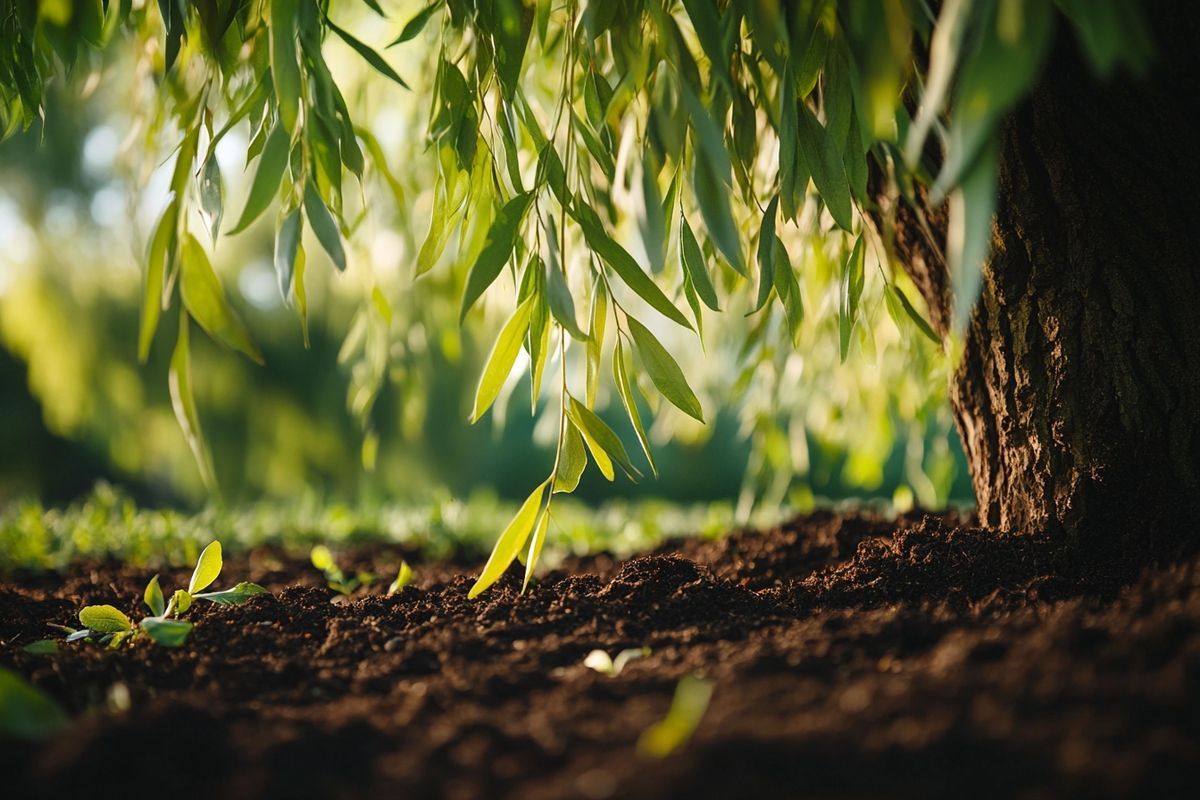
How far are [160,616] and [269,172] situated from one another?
2.78ft

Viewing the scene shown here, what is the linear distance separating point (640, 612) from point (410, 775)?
663 mm

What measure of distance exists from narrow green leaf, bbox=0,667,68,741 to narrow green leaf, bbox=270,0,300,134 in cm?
81

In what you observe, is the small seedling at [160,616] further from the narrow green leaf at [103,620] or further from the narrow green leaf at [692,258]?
the narrow green leaf at [692,258]

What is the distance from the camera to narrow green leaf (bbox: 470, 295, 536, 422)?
1.39 m

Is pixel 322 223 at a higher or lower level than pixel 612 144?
lower

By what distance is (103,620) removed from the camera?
1.45 metres

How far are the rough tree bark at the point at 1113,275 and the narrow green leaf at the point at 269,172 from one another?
131 centimetres

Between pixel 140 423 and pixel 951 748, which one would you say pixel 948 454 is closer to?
pixel 951 748

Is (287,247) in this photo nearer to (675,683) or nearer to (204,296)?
(204,296)

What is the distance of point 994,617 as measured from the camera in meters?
1.30

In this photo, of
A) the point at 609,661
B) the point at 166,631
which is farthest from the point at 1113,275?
the point at 166,631

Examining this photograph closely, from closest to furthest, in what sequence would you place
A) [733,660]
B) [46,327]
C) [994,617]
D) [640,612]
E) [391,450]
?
[733,660] < [994,617] < [640,612] < [46,327] < [391,450]

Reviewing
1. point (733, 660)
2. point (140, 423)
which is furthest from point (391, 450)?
point (733, 660)

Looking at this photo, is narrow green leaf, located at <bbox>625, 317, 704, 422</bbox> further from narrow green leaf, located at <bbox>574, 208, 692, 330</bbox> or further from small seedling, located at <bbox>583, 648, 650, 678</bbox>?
small seedling, located at <bbox>583, 648, 650, 678</bbox>
